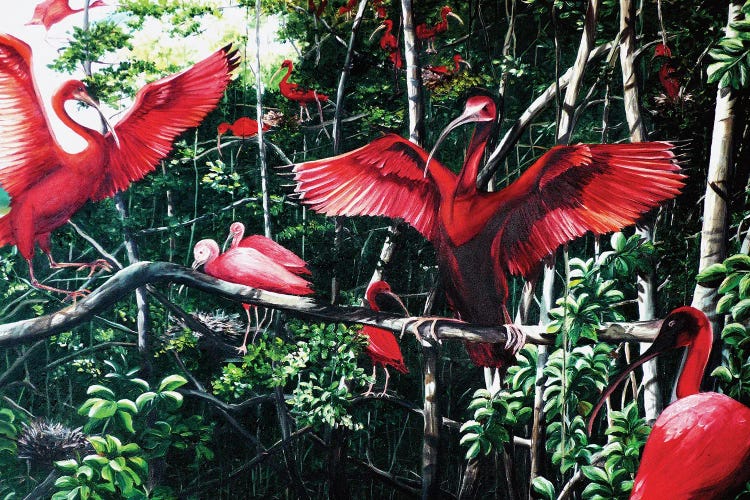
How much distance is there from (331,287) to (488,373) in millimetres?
521

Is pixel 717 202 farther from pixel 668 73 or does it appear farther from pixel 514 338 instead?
pixel 514 338

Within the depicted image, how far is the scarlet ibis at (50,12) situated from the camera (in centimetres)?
213

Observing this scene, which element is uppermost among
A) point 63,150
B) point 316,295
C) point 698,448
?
point 63,150

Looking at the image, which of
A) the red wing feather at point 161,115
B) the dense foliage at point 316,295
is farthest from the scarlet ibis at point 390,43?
the red wing feather at point 161,115

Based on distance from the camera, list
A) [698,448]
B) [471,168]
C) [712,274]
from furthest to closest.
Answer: [471,168], [712,274], [698,448]

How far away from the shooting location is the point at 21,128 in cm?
210

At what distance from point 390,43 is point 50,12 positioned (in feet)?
3.25

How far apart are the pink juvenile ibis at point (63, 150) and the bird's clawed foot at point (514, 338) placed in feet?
3.59

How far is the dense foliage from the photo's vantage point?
2.09m

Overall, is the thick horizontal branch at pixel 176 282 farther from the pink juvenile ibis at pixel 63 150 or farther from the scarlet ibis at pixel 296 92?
the scarlet ibis at pixel 296 92

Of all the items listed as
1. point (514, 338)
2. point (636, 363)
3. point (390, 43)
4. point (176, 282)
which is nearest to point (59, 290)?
point (176, 282)

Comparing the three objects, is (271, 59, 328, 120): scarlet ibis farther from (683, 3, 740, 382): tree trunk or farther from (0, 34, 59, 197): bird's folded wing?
(683, 3, 740, 382): tree trunk

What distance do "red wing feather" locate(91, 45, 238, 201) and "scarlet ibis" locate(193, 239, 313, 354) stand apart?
298 mm

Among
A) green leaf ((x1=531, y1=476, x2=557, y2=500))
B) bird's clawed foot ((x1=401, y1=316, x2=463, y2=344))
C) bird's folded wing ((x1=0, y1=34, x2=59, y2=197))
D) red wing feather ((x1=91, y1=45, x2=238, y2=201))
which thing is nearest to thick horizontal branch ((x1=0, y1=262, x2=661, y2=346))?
bird's clawed foot ((x1=401, y1=316, x2=463, y2=344))
